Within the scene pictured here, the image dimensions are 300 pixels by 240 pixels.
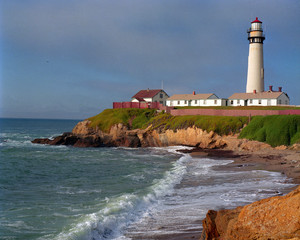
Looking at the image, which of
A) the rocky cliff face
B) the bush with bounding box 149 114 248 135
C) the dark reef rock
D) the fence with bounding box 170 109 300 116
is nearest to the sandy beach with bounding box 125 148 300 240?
the rocky cliff face

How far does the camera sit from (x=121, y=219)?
14.0m

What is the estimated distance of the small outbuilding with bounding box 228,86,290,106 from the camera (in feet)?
196

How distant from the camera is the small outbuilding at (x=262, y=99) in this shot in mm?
59594

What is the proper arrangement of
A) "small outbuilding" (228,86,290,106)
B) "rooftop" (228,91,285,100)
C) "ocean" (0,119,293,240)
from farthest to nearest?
1. "rooftop" (228,91,285,100)
2. "small outbuilding" (228,86,290,106)
3. "ocean" (0,119,293,240)

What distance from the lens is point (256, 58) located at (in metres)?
61.9

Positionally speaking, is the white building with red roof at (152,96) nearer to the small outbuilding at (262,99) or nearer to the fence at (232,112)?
the fence at (232,112)

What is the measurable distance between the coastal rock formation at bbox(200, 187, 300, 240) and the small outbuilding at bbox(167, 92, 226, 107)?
6024 centimetres

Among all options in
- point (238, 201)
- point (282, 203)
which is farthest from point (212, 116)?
point (282, 203)

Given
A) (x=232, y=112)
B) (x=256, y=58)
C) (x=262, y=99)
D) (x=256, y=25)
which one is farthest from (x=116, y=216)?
(x=256, y=25)

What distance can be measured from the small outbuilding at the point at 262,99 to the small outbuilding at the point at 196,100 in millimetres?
3941

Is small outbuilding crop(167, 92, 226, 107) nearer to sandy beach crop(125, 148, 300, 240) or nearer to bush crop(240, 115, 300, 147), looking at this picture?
bush crop(240, 115, 300, 147)

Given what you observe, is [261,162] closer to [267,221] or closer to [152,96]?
[267,221]

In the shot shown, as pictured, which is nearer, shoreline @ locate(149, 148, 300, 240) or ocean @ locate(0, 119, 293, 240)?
ocean @ locate(0, 119, 293, 240)

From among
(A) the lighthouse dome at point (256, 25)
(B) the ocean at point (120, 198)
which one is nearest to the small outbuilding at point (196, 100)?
(A) the lighthouse dome at point (256, 25)
